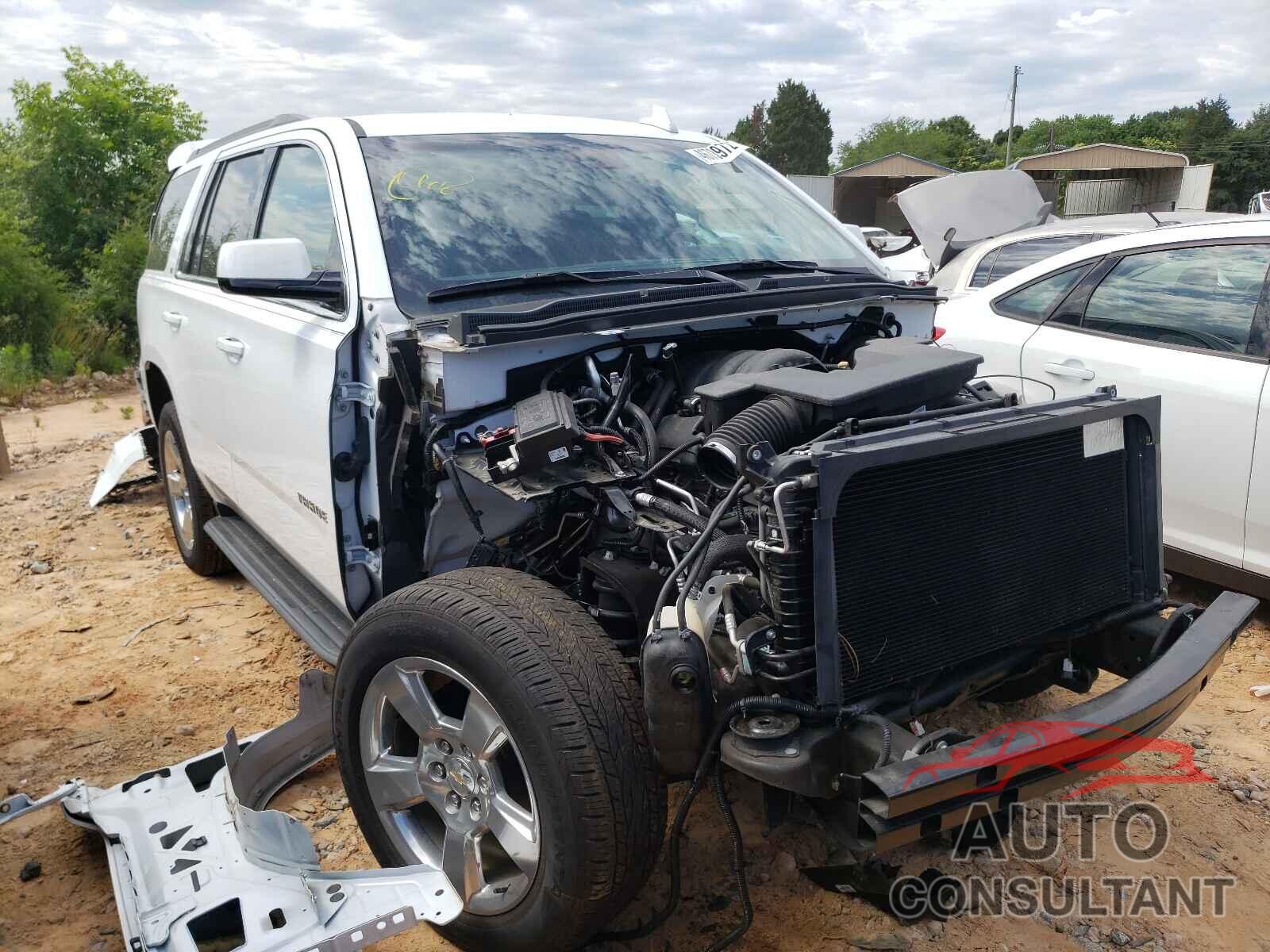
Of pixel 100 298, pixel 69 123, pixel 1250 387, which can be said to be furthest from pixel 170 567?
pixel 69 123

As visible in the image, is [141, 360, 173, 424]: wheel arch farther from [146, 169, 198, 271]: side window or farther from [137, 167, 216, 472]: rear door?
[146, 169, 198, 271]: side window

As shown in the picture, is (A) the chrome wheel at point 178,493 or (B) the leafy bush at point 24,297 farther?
(B) the leafy bush at point 24,297

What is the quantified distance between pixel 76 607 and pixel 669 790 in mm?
3376

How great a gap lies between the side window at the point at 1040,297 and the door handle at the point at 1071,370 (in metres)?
0.33

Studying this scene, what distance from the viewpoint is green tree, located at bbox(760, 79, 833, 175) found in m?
74.0

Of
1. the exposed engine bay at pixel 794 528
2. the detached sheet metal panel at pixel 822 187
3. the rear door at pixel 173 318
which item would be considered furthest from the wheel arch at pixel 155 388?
the detached sheet metal panel at pixel 822 187

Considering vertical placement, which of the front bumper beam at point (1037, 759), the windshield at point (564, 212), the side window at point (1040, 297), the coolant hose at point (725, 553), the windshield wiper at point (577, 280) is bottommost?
the front bumper beam at point (1037, 759)

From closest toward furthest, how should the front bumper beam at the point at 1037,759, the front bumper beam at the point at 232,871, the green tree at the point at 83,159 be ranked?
the front bumper beam at the point at 1037,759, the front bumper beam at the point at 232,871, the green tree at the point at 83,159

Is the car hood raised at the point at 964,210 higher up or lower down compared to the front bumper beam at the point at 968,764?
higher up

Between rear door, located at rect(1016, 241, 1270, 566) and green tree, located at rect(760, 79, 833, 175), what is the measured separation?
240ft

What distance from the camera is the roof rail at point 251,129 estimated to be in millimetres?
3943

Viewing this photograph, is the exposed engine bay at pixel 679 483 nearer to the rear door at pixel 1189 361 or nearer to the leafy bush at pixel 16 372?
the rear door at pixel 1189 361

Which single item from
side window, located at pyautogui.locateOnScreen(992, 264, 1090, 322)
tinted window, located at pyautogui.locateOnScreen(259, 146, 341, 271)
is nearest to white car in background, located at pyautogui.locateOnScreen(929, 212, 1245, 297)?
side window, located at pyautogui.locateOnScreen(992, 264, 1090, 322)

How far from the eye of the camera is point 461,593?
7.51ft
